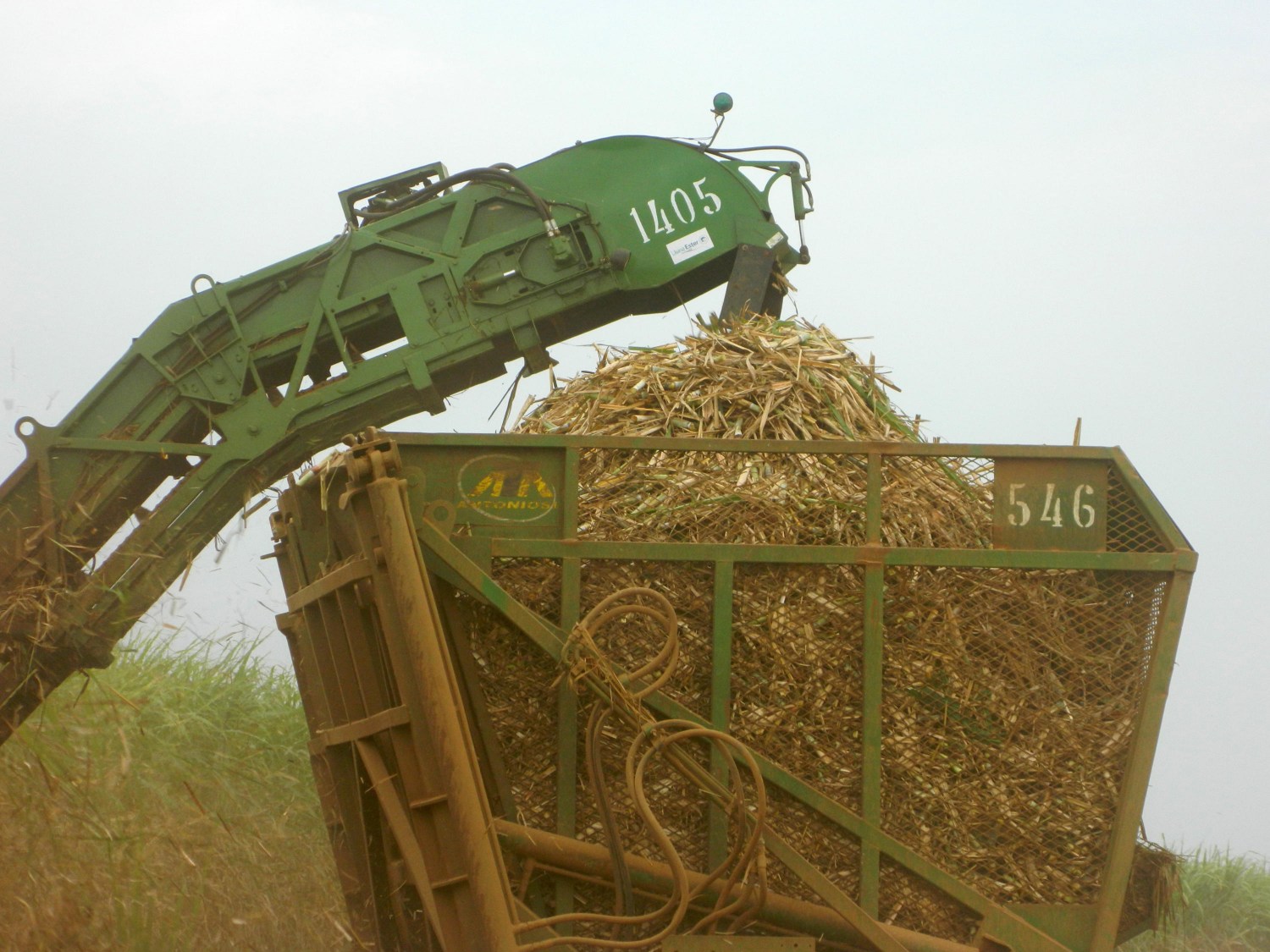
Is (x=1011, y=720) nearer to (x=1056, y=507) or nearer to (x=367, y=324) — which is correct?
(x=1056, y=507)

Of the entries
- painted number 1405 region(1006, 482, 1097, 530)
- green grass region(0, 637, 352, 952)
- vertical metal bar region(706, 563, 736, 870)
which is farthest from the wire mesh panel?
green grass region(0, 637, 352, 952)

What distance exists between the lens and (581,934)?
11.9 feet

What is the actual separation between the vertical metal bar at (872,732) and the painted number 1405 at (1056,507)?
446 mm

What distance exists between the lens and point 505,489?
3.66 meters

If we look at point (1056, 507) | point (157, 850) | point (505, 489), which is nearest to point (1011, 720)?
point (1056, 507)

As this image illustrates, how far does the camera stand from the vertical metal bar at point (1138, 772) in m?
3.62

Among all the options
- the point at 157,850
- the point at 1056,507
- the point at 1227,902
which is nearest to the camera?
the point at 1056,507

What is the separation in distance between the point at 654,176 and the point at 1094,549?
129 inches

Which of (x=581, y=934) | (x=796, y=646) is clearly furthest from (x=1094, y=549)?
(x=581, y=934)

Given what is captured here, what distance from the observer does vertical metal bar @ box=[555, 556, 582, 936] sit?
3602 millimetres

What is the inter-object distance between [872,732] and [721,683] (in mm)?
436

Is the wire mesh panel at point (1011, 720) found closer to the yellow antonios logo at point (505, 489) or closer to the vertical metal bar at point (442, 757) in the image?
the yellow antonios logo at point (505, 489)

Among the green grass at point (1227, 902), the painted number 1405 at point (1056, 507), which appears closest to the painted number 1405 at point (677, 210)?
the painted number 1405 at point (1056, 507)

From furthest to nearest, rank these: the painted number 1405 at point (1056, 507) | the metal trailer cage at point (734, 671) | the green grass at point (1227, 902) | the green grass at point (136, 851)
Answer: the green grass at point (1227, 902)
the green grass at point (136, 851)
the painted number 1405 at point (1056, 507)
the metal trailer cage at point (734, 671)
